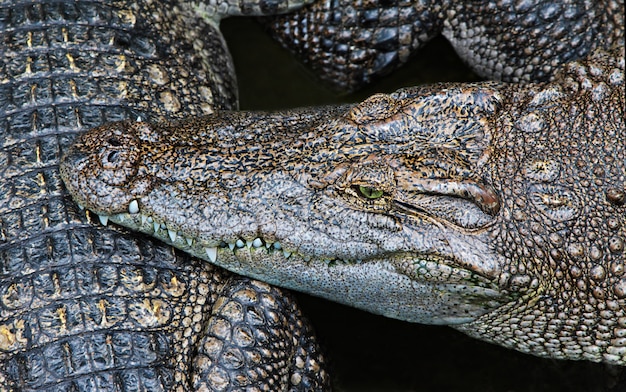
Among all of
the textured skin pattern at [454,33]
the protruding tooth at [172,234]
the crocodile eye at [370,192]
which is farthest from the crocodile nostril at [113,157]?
the textured skin pattern at [454,33]

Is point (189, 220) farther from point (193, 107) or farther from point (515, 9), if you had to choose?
point (515, 9)

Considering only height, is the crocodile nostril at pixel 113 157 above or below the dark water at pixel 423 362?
above

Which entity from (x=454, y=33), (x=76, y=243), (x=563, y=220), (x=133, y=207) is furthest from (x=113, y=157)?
(x=454, y=33)

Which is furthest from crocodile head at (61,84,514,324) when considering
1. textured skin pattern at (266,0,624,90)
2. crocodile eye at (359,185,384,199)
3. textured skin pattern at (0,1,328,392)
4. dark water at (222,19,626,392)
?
textured skin pattern at (266,0,624,90)

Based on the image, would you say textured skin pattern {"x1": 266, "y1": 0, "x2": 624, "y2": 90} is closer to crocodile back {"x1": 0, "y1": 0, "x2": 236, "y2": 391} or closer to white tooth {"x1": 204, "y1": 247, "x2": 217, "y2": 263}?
crocodile back {"x1": 0, "y1": 0, "x2": 236, "y2": 391}

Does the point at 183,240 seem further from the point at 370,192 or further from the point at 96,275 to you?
the point at 370,192

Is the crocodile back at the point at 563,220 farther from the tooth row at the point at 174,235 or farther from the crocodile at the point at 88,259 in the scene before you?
the crocodile at the point at 88,259
